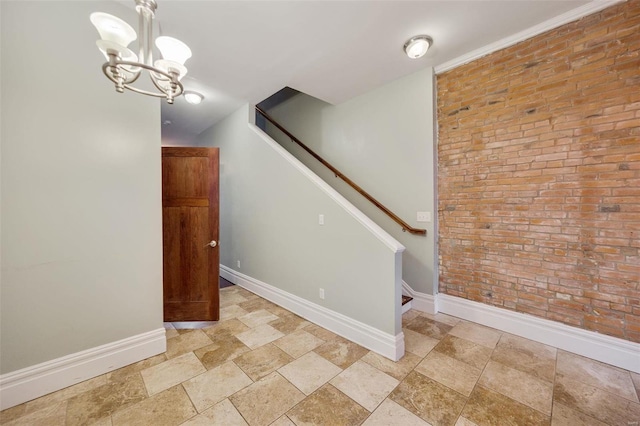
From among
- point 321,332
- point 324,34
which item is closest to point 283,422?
point 321,332

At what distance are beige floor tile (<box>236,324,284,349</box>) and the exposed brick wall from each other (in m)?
2.16

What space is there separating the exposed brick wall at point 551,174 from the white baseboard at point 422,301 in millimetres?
261

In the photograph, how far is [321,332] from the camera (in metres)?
2.56

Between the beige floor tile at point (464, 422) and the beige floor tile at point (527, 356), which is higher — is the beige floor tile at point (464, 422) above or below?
below

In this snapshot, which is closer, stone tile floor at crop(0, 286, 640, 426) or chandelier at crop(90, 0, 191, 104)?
chandelier at crop(90, 0, 191, 104)

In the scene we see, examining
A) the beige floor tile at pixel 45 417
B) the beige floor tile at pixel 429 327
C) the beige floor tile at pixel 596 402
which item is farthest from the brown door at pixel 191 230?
the beige floor tile at pixel 596 402

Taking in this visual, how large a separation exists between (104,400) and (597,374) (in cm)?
370

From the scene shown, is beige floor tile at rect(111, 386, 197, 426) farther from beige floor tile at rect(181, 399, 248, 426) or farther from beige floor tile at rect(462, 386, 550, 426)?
beige floor tile at rect(462, 386, 550, 426)

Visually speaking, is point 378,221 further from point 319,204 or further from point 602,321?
point 602,321

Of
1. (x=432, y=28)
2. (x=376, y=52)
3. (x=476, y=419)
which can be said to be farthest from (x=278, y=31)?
(x=476, y=419)

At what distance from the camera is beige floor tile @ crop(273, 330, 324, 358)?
221 cm

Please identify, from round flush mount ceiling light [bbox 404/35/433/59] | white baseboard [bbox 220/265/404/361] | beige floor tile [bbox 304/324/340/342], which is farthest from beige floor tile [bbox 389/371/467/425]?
round flush mount ceiling light [bbox 404/35/433/59]

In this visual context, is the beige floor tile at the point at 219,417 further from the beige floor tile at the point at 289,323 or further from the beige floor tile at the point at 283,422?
the beige floor tile at the point at 289,323

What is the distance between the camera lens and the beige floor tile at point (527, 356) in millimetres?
1914
